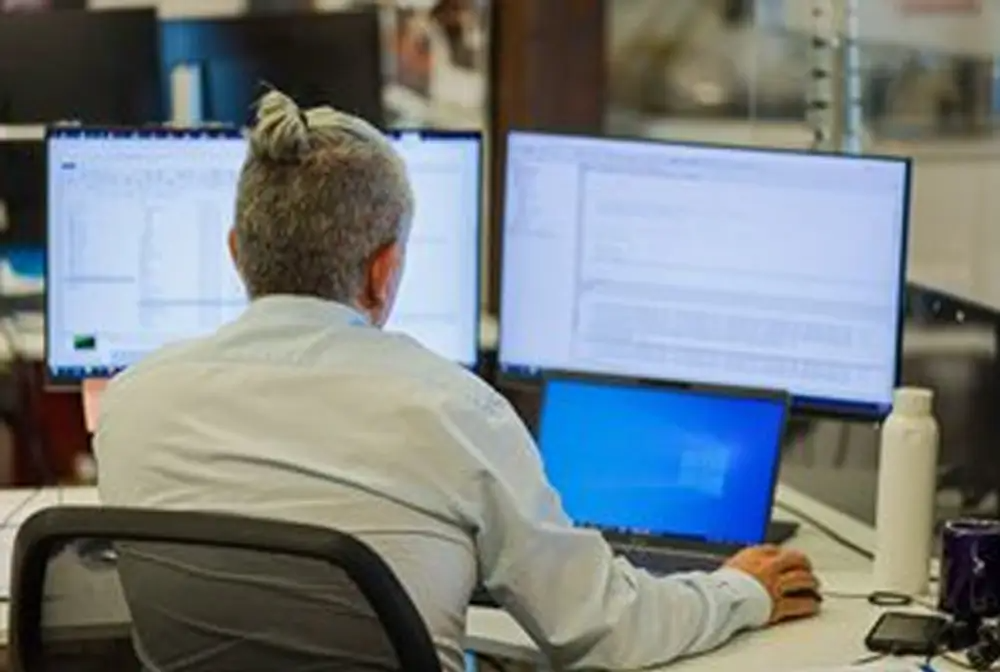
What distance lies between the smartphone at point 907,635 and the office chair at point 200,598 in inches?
25.3

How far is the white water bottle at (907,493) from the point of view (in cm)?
253

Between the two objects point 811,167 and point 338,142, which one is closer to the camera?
point 338,142

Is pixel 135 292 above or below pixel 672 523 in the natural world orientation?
above

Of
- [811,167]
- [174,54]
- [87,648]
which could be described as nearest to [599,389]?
[811,167]

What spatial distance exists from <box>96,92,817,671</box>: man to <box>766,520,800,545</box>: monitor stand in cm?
63

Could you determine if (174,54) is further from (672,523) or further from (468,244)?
(672,523)

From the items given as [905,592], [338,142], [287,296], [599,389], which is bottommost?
[905,592]

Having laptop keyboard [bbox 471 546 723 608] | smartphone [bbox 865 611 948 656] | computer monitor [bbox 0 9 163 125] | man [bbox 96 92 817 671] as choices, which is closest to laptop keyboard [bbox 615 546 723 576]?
laptop keyboard [bbox 471 546 723 608]

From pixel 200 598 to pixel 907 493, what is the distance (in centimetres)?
95

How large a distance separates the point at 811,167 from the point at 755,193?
8cm

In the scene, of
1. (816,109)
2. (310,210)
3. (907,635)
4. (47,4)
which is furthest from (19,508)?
(47,4)

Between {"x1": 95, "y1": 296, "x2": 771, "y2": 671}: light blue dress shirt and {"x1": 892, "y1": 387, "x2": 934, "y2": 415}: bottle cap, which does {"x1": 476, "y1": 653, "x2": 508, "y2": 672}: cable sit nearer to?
{"x1": 95, "y1": 296, "x2": 771, "y2": 671}: light blue dress shirt

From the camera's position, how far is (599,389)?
2.72m

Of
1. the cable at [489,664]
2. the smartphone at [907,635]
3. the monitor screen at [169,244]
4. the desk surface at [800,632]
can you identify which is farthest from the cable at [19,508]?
the smartphone at [907,635]
